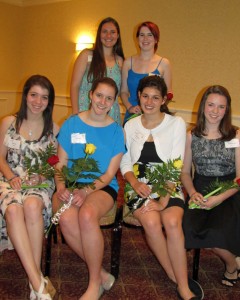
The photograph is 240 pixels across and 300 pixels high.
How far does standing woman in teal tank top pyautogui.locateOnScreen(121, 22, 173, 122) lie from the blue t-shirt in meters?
0.65

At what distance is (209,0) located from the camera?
4.44m

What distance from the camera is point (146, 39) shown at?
3213 millimetres

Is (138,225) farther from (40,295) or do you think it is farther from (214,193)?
(40,295)

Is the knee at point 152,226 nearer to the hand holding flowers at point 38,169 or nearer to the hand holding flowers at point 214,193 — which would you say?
the hand holding flowers at point 214,193

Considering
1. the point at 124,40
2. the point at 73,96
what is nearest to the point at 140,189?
the point at 73,96

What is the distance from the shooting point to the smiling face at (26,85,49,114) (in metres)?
2.61

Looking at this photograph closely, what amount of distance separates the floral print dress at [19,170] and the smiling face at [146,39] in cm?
126

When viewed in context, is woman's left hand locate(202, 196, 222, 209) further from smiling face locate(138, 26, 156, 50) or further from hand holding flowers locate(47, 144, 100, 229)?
smiling face locate(138, 26, 156, 50)

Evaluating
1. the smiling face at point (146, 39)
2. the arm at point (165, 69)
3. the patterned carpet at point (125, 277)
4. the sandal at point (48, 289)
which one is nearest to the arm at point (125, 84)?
the smiling face at point (146, 39)

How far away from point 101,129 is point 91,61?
1.01 meters

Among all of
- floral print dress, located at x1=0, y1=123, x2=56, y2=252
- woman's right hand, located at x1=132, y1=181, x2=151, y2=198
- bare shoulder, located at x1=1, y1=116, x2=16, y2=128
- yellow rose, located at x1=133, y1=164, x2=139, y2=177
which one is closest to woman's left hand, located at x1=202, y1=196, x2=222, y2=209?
woman's right hand, located at x1=132, y1=181, x2=151, y2=198

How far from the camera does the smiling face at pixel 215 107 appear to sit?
8.55ft

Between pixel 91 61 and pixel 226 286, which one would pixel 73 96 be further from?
pixel 226 286

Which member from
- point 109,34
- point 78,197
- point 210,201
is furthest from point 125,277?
point 109,34
